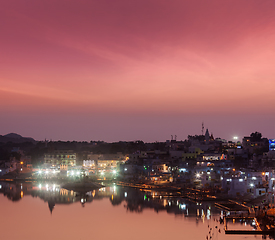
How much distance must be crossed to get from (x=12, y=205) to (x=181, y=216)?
61.2ft

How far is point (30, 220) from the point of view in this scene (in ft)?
105

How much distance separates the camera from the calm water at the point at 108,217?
27.1 m

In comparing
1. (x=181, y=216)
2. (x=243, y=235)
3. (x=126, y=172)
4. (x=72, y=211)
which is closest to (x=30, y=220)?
(x=72, y=211)

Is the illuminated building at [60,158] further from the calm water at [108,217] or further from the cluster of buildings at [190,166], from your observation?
the calm water at [108,217]

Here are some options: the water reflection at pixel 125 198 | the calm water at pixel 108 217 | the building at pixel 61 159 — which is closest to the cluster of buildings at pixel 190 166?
the building at pixel 61 159

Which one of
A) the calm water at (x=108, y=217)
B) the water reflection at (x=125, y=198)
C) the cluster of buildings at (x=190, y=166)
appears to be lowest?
the calm water at (x=108, y=217)

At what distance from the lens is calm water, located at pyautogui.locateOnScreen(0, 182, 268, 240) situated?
27125 millimetres

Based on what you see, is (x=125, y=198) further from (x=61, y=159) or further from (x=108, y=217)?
(x=61, y=159)

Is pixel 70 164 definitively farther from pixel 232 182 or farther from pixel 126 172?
pixel 232 182

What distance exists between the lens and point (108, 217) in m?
32.8

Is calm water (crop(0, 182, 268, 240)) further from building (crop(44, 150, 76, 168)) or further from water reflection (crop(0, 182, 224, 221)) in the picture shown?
building (crop(44, 150, 76, 168))

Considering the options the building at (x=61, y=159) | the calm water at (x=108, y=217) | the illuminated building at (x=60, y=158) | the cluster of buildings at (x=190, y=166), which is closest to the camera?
the calm water at (x=108, y=217)

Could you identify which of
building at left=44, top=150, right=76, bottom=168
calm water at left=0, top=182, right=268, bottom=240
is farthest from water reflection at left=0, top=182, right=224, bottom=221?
building at left=44, top=150, right=76, bottom=168

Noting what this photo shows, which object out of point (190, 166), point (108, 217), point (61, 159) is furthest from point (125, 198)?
point (61, 159)
